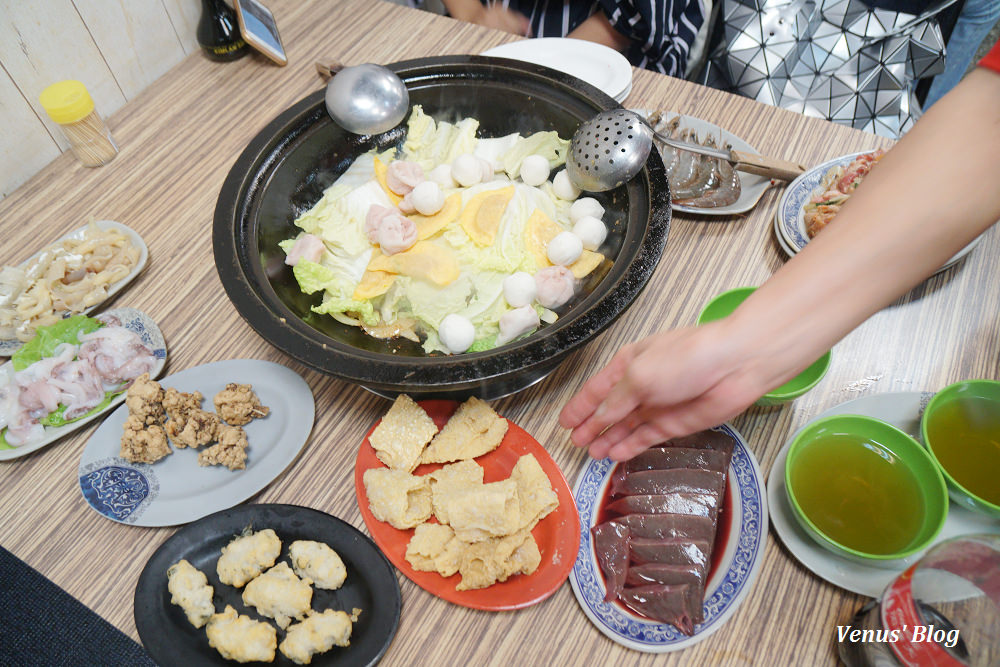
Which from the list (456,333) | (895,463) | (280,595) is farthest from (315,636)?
(895,463)

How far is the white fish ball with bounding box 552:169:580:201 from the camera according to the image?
5.19ft

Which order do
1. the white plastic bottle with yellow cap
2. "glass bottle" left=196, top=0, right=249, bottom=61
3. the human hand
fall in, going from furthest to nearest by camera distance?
"glass bottle" left=196, top=0, right=249, bottom=61 < the white plastic bottle with yellow cap < the human hand

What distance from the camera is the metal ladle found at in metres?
1.56

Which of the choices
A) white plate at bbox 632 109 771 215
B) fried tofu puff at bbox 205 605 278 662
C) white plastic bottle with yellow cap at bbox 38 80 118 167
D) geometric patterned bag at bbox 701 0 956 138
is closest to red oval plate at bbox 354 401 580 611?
fried tofu puff at bbox 205 605 278 662

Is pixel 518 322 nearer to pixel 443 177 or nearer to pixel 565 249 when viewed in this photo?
pixel 565 249

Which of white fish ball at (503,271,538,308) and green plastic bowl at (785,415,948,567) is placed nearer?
green plastic bowl at (785,415,948,567)

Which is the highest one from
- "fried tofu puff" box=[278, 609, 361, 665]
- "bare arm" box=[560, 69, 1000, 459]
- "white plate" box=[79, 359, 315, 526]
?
"bare arm" box=[560, 69, 1000, 459]

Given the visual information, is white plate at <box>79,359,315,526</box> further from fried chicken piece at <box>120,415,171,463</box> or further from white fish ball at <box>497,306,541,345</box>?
white fish ball at <box>497,306,541,345</box>

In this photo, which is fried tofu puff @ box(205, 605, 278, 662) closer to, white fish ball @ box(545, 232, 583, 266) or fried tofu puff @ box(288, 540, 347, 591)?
fried tofu puff @ box(288, 540, 347, 591)

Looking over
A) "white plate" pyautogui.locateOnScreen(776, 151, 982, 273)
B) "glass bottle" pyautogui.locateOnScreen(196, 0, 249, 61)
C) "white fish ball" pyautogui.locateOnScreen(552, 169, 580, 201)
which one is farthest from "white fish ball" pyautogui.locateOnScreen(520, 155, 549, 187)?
"glass bottle" pyautogui.locateOnScreen(196, 0, 249, 61)

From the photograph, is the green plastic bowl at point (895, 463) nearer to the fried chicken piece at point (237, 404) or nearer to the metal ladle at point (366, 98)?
the fried chicken piece at point (237, 404)

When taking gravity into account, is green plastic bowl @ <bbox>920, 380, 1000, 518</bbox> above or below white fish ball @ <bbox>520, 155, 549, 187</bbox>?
below

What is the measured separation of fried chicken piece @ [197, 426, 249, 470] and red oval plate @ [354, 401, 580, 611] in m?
0.26

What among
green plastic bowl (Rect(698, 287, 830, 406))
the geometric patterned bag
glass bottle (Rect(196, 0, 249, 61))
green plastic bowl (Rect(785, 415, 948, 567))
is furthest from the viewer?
the geometric patterned bag
